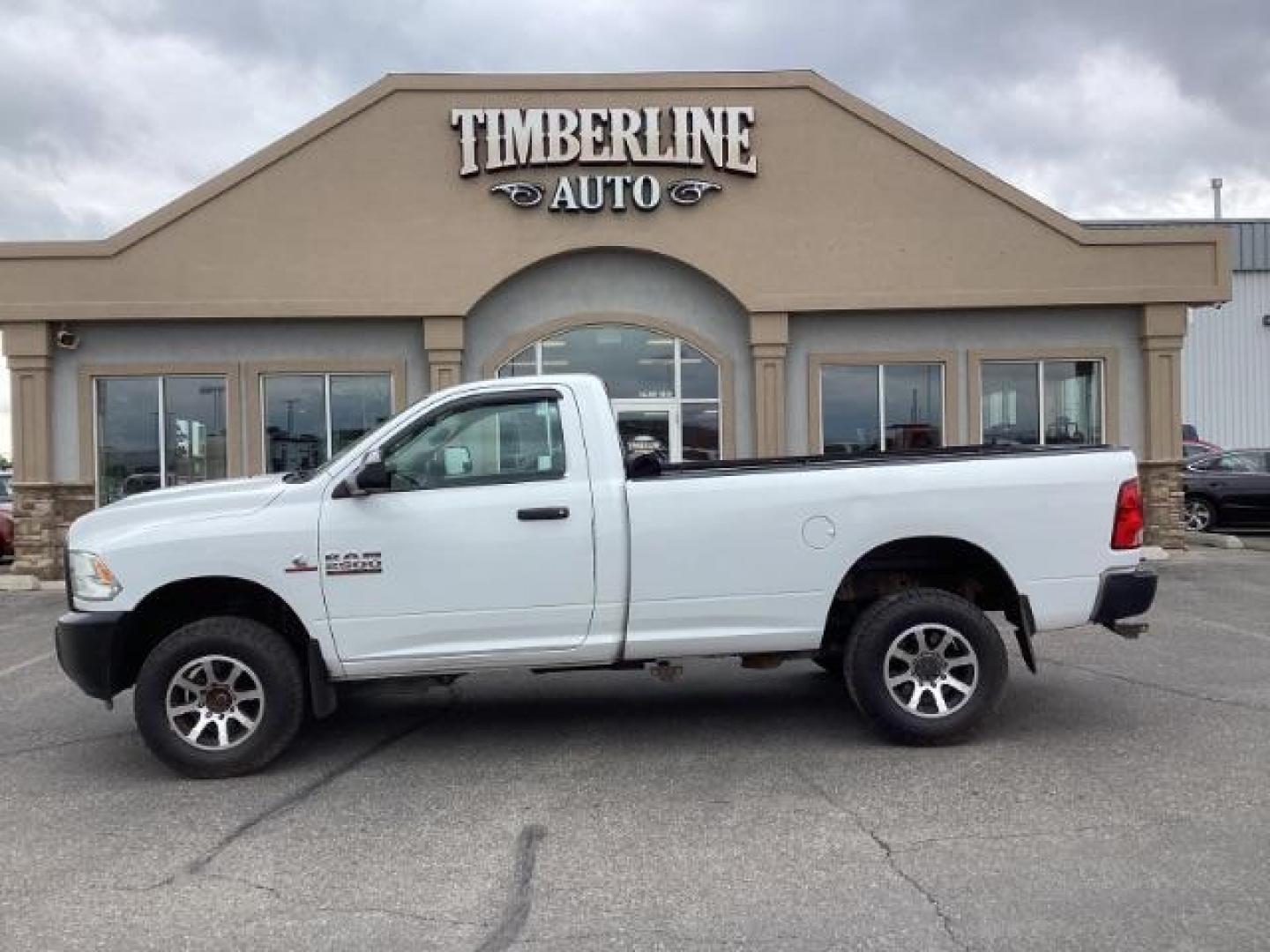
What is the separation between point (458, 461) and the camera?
5848 millimetres

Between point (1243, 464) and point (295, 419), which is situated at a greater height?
point (295, 419)

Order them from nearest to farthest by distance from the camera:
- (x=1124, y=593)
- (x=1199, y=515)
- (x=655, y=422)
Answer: (x=1124, y=593), (x=655, y=422), (x=1199, y=515)

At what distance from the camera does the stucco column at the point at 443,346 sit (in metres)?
14.4

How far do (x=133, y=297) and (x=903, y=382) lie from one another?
33.3 feet

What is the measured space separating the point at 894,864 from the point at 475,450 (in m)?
2.89

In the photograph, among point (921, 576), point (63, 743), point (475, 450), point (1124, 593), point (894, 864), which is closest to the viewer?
point (894, 864)

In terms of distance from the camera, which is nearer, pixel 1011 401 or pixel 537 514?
pixel 537 514

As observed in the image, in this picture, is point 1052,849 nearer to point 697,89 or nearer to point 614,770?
point 614,770

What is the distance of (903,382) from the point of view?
1506 centimetres

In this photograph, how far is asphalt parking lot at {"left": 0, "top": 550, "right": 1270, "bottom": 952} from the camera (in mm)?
3867

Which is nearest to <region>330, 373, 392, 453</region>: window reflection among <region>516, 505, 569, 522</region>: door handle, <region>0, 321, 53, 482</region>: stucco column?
<region>0, 321, 53, 482</region>: stucco column

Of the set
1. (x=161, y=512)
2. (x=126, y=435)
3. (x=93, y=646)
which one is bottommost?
(x=93, y=646)

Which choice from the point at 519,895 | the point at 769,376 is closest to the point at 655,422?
the point at 769,376

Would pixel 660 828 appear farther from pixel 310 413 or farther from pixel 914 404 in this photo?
pixel 914 404
